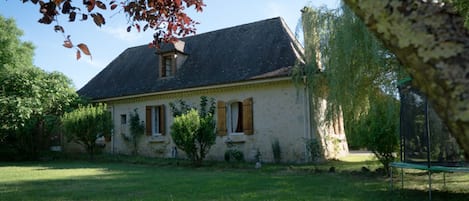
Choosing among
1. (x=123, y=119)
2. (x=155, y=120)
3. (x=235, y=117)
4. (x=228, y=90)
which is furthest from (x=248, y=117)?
(x=123, y=119)

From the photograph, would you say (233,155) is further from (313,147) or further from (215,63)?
(215,63)

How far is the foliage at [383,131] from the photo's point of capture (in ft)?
32.4

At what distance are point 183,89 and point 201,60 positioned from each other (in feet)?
7.01

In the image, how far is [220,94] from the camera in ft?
57.3

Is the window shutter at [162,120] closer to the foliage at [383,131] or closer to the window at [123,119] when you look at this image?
the window at [123,119]

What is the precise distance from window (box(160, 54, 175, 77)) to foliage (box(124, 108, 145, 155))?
226cm

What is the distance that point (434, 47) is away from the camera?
A: 3.87 feet

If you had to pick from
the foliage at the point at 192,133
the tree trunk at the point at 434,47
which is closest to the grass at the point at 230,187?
the foliage at the point at 192,133

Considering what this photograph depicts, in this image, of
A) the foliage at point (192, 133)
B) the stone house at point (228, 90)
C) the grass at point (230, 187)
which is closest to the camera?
the grass at point (230, 187)

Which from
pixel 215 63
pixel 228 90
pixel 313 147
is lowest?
pixel 313 147

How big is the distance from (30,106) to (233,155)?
8925 mm

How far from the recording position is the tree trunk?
45.3 inches

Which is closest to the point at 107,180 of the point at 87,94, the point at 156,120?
the point at 156,120

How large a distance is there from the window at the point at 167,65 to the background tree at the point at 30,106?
4527mm
